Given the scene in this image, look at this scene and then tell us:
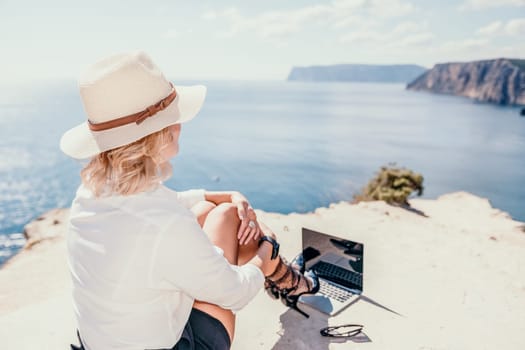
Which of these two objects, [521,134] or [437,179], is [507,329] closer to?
[437,179]

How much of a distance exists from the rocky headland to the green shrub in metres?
7.65

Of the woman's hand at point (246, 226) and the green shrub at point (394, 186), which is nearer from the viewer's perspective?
the woman's hand at point (246, 226)

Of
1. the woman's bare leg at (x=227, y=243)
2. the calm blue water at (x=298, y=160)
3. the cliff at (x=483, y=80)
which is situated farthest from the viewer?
the cliff at (x=483, y=80)

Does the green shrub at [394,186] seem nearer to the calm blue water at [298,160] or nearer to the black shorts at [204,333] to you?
the calm blue water at [298,160]

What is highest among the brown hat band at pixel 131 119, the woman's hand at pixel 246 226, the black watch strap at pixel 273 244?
the brown hat band at pixel 131 119

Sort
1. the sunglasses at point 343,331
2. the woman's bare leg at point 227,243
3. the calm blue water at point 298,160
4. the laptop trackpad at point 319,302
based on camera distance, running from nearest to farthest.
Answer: the woman's bare leg at point 227,243 < the sunglasses at point 343,331 < the laptop trackpad at point 319,302 < the calm blue water at point 298,160

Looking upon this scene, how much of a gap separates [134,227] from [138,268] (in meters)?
0.17

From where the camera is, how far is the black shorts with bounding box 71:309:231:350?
5.98 ft

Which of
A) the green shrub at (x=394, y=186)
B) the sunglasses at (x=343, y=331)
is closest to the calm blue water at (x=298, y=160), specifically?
the green shrub at (x=394, y=186)

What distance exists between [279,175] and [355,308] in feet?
92.8

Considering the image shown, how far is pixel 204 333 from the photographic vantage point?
1.89 metres

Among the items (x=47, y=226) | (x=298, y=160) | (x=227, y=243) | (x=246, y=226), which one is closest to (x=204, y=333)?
(x=227, y=243)

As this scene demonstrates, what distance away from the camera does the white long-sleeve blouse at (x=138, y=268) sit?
4.67ft

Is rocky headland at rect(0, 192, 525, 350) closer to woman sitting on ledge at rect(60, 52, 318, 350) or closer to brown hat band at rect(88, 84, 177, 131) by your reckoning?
woman sitting on ledge at rect(60, 52, 318, 350)
